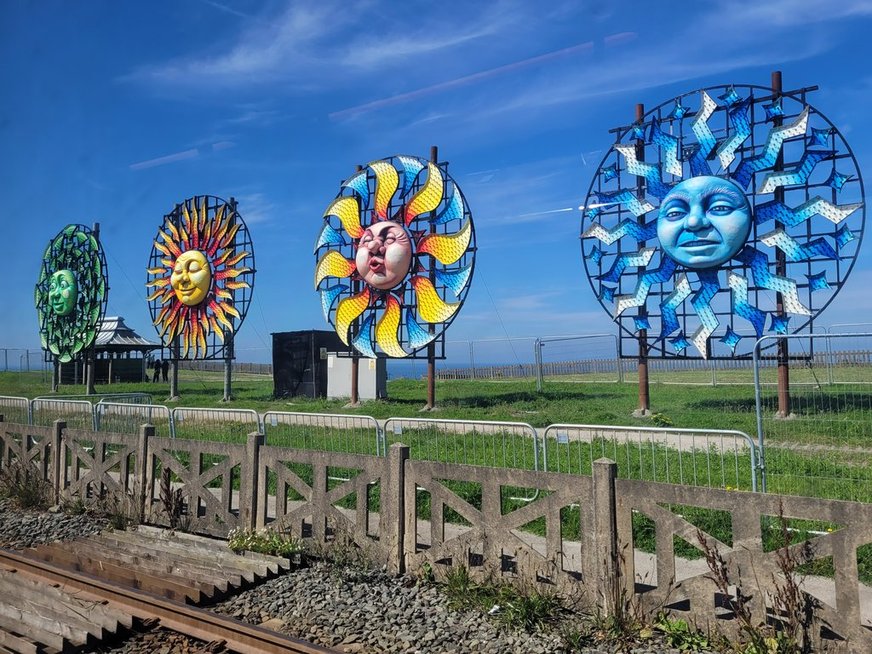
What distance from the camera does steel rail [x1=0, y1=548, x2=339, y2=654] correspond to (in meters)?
5.45

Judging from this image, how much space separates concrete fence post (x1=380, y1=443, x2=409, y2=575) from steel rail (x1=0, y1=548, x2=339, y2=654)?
4.88ft

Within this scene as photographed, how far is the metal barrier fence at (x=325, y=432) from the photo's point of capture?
408 inches

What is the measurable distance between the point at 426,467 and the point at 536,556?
4.27 ft

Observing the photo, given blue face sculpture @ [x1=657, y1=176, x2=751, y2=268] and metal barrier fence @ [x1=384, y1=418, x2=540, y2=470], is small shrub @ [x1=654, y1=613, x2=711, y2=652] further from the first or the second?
blue face sculpture @ [x1=657, y1=176, x2=751, y2=268]

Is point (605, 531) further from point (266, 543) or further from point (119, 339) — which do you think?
point (119, 339)

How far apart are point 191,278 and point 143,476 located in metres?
16.6

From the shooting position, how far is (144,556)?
25.3 ft

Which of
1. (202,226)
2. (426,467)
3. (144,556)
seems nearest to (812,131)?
(426,467)

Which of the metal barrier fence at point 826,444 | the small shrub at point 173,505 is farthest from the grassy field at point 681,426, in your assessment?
the small shrub at point 173,505

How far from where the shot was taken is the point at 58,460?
10445 millimetres

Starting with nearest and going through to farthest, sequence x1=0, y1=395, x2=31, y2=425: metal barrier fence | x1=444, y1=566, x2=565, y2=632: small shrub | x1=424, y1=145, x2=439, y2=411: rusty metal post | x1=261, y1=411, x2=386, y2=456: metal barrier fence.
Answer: x1=444, y1=566, x2=565, y2=632: small shrub
x1=261, y1=411, x2=386, y2=456: metal barrier fence
x1=0, y1=395, x2=31, y2=425: metal barrier fence
x1=424, y1=145, x2=439, y2=411: rusty metal post

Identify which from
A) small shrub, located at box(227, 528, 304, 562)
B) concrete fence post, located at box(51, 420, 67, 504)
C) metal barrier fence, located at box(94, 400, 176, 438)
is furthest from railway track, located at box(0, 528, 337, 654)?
metal barrier fence, located at box(94, 400, 176, 438)

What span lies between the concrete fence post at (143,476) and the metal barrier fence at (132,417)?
2.75 m

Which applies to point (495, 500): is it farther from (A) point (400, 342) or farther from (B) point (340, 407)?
(B) point (340, 407)
